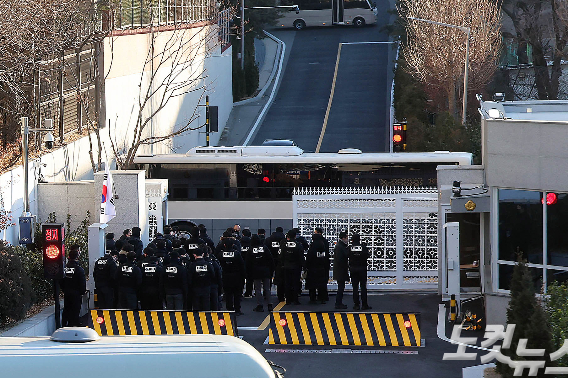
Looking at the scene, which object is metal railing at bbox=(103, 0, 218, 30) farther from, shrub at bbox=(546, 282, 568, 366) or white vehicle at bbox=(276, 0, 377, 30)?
white vehicle at bbox=(276, 0, 377, 30)

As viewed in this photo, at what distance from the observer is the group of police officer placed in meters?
17.0

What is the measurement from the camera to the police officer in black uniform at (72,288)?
16859 mm

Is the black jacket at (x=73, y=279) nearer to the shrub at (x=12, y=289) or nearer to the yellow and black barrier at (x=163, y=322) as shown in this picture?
the shrub at (x=12, y=289)

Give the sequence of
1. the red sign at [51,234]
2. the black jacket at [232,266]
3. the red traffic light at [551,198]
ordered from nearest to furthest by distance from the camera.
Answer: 1. the red sign at [51,234]
2. the red traffic light at [551,198]
3. the black jacket at [232,266]

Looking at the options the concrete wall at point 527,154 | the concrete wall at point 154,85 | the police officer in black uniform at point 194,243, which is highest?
the concrete wall at point 154,85

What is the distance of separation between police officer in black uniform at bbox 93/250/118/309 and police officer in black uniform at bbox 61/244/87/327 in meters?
0.45

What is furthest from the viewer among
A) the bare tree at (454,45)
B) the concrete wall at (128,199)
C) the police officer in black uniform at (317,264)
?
the bare tree at (454,45)

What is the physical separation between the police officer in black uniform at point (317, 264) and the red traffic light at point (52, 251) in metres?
5.92

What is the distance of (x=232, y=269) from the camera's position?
1845cm

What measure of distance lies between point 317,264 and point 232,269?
2.00m

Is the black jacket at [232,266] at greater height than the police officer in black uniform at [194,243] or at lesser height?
lesser

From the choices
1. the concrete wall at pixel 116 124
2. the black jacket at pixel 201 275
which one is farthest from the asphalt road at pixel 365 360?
the concrete wall at pixel 116 124

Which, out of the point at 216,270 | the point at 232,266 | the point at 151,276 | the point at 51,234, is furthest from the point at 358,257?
the point at 51,234

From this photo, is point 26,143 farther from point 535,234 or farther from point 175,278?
point 535,234
